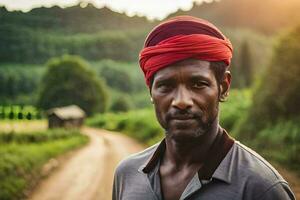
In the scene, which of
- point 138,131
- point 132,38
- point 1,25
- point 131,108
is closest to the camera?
point 1,25

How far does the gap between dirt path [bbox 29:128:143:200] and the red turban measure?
29.8 feet

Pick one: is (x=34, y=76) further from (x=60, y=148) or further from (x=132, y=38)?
(x=132, y=38)

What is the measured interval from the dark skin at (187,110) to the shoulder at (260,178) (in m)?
0.15

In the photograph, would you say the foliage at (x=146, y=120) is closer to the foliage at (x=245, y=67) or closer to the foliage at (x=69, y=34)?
the foliage at (x=69, y=34)

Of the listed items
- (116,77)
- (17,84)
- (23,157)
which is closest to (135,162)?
(23,157)

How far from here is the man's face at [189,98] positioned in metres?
1.66

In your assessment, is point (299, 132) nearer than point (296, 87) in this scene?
Yes

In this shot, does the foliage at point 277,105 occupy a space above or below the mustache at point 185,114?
below

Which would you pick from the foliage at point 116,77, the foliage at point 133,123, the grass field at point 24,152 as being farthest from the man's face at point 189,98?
the foliage at point 116,77

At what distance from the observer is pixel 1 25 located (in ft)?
42.1

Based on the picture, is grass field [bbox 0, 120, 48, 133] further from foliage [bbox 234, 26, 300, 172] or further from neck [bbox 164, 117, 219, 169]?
neck [bbox 164, 117, 219, 169]

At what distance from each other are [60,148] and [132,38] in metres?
6.28

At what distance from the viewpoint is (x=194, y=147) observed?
1.75 metres

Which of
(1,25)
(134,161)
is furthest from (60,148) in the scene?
(134,161)
